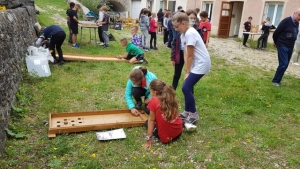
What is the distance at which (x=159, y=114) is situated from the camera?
3090mm

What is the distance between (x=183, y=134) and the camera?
3.58 meters

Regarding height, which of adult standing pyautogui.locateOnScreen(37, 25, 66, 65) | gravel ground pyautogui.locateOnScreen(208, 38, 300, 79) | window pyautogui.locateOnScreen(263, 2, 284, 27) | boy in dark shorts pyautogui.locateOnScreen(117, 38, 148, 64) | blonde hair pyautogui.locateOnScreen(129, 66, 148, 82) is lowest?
gravel ground pyautogui.locateOnScreen(208, 38, 300, 79)

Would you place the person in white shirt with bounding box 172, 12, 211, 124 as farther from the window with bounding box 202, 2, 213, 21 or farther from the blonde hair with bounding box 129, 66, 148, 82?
the window with bounding box 202, 2, 213, 21

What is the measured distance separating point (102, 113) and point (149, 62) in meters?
4.37

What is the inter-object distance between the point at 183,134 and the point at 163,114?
2.30 feet

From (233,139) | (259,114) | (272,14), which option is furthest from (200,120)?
(272,14)

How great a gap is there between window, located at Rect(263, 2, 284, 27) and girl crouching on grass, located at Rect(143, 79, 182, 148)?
43.1 ft

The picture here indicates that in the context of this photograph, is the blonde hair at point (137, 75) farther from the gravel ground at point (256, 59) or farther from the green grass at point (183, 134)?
the gravel ground at point (256, 59)

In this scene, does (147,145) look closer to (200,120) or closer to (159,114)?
(159,114)

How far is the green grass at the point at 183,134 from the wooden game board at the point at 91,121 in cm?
11

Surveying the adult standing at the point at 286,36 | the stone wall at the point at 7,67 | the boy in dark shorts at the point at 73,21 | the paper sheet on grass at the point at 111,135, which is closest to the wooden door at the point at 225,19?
the boy in dark shorts at the point at 73,21

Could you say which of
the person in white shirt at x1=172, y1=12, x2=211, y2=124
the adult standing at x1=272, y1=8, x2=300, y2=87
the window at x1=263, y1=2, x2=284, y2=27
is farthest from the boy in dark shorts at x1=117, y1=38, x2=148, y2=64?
the window at x1=263, y1=2, x2=284, y2=27

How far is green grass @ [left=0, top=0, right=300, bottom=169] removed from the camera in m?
2.94

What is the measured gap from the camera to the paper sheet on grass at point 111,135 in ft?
10.8
